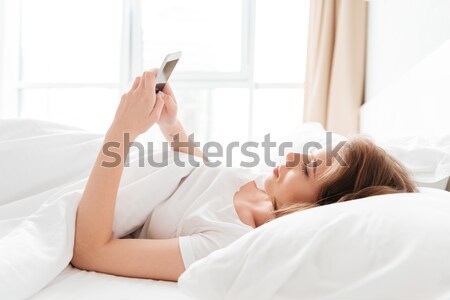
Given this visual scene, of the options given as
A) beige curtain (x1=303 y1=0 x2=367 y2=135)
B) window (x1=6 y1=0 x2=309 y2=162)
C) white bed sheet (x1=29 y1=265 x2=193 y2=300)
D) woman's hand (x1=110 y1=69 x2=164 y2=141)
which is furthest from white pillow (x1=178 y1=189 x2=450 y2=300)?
window (x1=6 y1=0 x2=309 y2=162)

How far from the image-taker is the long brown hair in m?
1.00

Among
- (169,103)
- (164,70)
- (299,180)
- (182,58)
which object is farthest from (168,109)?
(182,58)

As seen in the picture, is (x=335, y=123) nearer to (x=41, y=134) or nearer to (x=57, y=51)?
(x=41, y=134)

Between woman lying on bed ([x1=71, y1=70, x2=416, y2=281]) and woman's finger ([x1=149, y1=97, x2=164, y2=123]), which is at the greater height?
woman's finger ([x1=149, y1=97, x2=164, y2=123])

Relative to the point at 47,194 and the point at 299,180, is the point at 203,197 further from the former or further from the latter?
the point at 47,194

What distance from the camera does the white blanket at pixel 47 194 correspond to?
32.7 inches

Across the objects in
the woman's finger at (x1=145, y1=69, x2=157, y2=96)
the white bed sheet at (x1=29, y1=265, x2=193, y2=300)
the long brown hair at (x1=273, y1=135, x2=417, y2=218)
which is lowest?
the white bed sheet at (x1=29, y1=265, x2=193, y2=300)

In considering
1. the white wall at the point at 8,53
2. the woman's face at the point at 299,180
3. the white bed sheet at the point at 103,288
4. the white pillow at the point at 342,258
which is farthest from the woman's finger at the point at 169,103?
the white wall at the point at 8,53

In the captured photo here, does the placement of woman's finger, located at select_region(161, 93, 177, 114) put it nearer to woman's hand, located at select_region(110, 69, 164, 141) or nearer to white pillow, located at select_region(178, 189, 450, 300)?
woman's hand, located at select_region(110, 69, 164, 141)

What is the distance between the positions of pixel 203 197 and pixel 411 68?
3.18 ft

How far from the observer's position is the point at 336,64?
2992mm

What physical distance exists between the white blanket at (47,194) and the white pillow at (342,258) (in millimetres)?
357

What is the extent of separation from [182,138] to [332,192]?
0.50 meters

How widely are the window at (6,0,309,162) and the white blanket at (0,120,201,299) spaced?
7.41 feet
